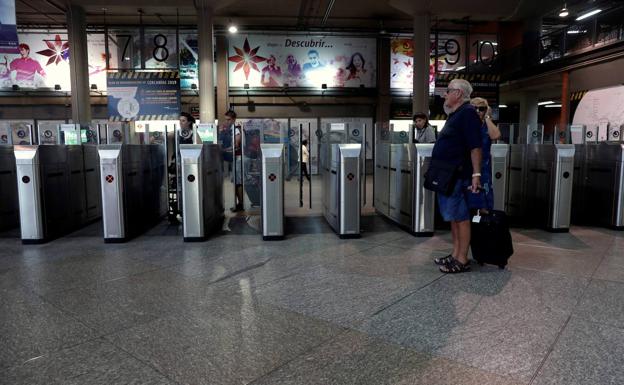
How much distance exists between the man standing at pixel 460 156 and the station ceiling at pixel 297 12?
304 inches

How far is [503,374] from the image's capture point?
2098 mm

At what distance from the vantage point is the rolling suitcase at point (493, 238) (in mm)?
3703

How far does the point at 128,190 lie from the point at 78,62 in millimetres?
6574

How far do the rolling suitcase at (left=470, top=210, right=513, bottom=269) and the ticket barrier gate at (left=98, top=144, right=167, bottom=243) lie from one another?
12.4 feet

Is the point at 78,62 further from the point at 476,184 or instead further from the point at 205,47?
the point at 476,184

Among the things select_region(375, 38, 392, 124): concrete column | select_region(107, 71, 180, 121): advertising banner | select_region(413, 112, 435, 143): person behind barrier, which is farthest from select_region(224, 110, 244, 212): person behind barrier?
select_region(375, 38, 392, 124): concrete column

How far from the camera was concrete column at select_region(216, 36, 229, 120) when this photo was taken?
43.9 feet

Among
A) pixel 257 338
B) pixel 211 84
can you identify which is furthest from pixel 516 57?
pixel 257 338

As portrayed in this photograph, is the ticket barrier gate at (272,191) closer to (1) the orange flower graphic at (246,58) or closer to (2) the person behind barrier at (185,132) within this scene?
(2) the person behind barrier at (185,132)

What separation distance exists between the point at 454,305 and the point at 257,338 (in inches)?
53.6

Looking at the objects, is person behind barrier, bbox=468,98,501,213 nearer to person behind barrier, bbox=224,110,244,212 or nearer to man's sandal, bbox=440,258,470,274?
man's sandal, bbox=440,258,470,274

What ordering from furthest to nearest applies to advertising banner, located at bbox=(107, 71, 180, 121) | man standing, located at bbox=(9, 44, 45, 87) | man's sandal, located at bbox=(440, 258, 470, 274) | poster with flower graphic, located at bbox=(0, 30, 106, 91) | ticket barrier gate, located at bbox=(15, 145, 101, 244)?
1. man standing, located at bbox=(9, 44, 45, 87)
2. poster with flower graphic, located at bbox=(0, 30, 106, 91)
3. advertising banner, located at bbox=(107, 71, 180, 121)
4. ticket barrier gate, located at bbox=(15, 145, 101, 244)
5. man's sandal, located at bbox=(440, 258, 470, 274)

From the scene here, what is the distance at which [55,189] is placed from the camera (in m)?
5.52

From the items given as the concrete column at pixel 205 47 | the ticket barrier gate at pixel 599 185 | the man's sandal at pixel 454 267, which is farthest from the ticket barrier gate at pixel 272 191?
the concrete column at pixel 205 47
